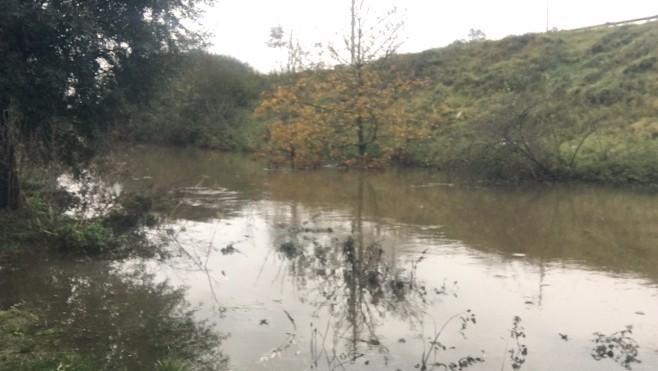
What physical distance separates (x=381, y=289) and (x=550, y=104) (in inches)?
710

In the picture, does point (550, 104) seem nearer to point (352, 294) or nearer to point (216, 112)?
point (352, 294)

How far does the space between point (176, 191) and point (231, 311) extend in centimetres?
663

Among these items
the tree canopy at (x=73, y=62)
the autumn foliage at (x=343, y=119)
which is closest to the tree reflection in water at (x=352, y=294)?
the tree canopy at (x=73, y=62)

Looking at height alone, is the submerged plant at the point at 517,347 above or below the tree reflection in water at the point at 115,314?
below

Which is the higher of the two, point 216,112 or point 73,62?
point 216,112

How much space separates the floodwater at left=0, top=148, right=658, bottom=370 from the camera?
22.4ft

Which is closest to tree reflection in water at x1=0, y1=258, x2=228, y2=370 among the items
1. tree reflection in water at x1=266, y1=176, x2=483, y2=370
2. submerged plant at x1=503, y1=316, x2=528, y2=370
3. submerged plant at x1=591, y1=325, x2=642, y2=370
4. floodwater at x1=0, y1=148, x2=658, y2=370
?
floodwater at x1=0, y1=148, x2=658, y2=370

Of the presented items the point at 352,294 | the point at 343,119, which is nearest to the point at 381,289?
the point at 352,294

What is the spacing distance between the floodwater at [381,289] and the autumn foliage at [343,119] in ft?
30.3

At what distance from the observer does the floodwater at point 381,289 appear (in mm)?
6828

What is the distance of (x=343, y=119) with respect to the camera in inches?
1000

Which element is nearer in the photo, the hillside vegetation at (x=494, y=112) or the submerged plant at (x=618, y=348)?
the submerged plant at (x=618, y=348)

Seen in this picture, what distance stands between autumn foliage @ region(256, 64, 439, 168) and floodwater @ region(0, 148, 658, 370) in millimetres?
9228

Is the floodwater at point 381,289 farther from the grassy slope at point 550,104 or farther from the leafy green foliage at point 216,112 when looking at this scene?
the leafy green foliage at point 216,112
